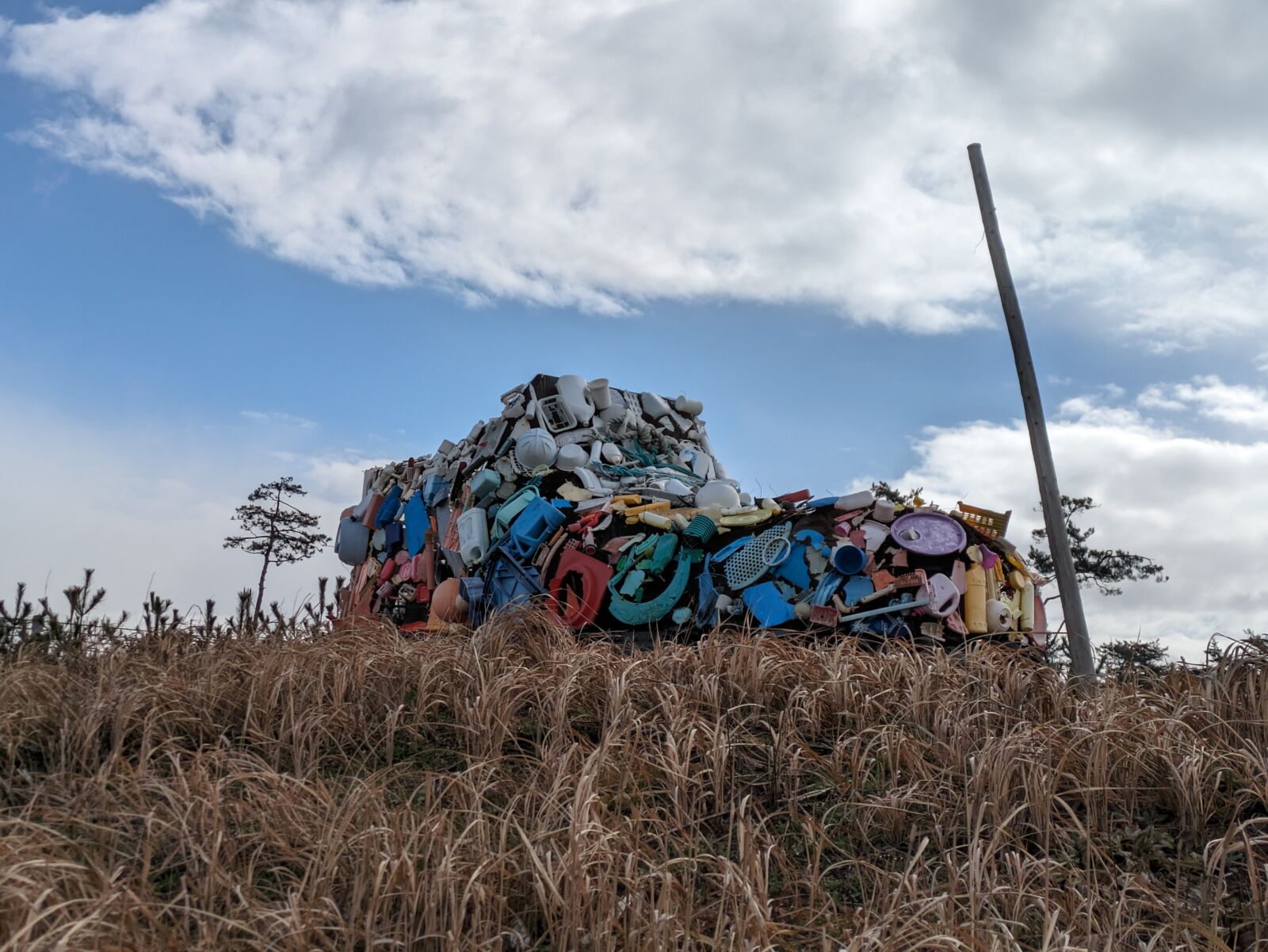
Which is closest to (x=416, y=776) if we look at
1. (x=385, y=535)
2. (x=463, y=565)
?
(x=463, y=565)

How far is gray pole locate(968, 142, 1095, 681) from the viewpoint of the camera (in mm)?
6730

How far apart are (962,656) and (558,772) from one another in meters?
3.50

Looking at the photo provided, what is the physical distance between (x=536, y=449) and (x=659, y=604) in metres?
3.05

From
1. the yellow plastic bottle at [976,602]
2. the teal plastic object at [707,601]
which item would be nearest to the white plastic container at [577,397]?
the teal plastic object at [707,601]

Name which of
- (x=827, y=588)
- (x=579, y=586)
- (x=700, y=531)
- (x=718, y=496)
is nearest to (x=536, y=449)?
(x=579, y=586)

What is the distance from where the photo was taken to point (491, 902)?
3.41m

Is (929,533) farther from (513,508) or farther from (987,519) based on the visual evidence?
(513,508)

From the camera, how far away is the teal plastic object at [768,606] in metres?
8.40

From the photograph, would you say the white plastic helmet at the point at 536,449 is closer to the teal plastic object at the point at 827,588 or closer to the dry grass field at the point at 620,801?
the teal plastic object at the point at 827,588

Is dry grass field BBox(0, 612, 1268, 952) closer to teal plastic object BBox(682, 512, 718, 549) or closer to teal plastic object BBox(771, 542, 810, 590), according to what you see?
teal plastic object BBox(771, 542, 810, 590)

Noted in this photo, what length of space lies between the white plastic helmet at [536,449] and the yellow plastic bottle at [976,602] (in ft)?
15.9

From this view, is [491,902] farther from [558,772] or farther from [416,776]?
[416,776]

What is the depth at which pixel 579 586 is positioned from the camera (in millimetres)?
9891

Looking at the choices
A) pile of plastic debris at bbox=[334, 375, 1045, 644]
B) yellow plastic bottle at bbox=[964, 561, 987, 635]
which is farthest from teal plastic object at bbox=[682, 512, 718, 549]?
yellow plastic bottle at bbox=[964, 561, 987, 635]
